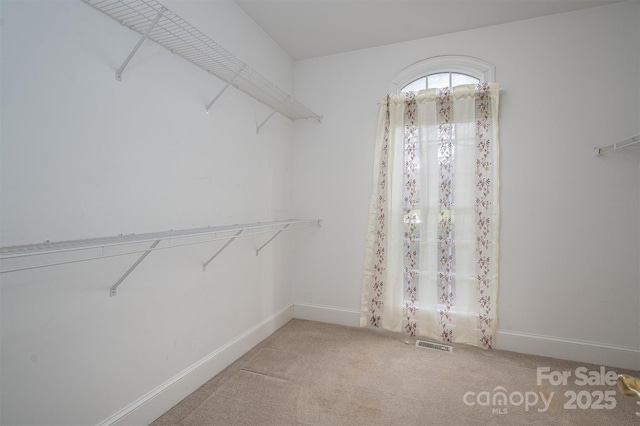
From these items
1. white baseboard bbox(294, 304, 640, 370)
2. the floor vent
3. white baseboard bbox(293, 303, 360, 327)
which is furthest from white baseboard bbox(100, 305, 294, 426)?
white baseboard bbox(294, 304, 640, 370)

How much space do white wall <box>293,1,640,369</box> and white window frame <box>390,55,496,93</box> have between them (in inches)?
1.9

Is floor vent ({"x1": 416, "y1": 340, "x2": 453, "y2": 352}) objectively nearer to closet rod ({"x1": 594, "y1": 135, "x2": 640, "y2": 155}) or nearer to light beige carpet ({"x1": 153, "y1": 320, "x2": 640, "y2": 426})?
light beige carpet ({"x1": 153, "y1": 320, "x2": 640, "y2": 426})

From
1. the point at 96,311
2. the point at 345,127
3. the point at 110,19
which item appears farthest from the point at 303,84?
the point at 96,311

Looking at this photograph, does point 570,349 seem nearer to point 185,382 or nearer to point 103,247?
point 185,382

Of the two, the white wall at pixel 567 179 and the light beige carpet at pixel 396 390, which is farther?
the white wall at pixel 567 179

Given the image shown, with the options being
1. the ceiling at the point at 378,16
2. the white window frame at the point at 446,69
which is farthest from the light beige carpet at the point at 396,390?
the ceiling at the point at 378,16

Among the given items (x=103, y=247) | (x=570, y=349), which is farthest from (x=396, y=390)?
(x=103, y=247)

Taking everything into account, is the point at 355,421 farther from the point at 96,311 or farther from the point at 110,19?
the point at 110,19

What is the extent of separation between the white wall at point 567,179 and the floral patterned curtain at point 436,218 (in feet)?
0.47

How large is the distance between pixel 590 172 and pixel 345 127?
76.3 inches

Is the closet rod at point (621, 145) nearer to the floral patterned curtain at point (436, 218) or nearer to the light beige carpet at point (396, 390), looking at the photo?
→ the floral patterned curtain at point (436, 218)

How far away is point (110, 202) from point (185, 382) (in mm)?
1115

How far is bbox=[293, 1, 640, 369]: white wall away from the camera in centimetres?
212

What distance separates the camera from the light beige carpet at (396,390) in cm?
159
